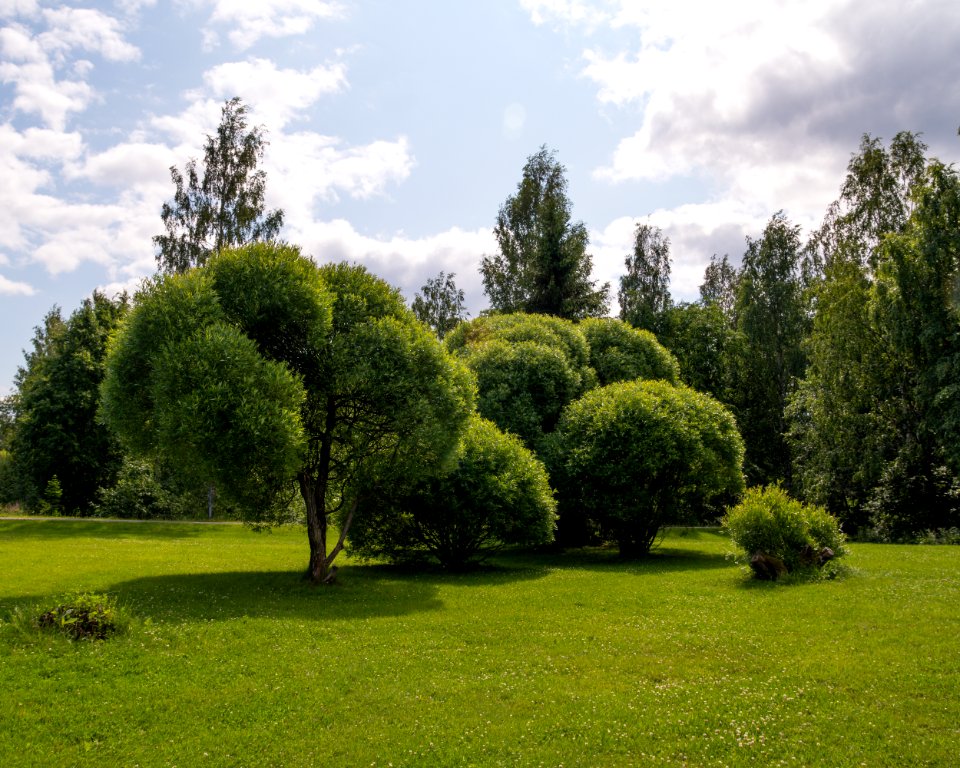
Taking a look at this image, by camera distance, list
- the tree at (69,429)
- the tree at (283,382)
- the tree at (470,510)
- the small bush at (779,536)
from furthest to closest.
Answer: the tree at (69,429) → the tree at (470,510) → the small bush at (779,536) → the tree at (283,382)

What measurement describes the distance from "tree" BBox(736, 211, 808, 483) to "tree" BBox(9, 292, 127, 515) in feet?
147

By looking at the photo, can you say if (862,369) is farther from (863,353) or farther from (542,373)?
(542,373)

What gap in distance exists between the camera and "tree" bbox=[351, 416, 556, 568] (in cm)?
2445

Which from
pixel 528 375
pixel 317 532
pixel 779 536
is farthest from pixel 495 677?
pixel 528 375

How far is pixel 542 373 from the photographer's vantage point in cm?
3328

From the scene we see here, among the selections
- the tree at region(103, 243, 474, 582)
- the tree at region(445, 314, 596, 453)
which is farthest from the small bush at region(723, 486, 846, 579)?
the tree at region(445, 314, 596, 453)

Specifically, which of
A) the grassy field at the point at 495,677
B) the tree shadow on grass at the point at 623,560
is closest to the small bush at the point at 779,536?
the grassy field at the point at 495,677

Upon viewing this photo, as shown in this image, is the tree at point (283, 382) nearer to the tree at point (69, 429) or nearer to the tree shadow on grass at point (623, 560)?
the tree shadow on grass at point (623, 560)

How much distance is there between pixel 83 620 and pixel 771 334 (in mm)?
50288

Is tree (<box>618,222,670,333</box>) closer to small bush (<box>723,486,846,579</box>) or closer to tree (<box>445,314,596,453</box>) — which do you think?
tree (<box>445,314,596,453</box>)

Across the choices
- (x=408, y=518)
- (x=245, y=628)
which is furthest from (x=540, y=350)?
(x=245, y=628)

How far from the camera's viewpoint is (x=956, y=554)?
25078mm

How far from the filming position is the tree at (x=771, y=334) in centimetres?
5294

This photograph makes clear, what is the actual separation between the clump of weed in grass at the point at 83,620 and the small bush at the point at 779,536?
1608cm
